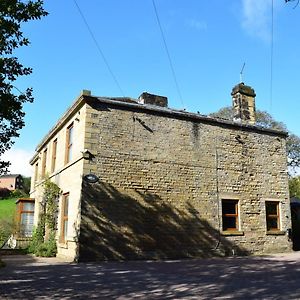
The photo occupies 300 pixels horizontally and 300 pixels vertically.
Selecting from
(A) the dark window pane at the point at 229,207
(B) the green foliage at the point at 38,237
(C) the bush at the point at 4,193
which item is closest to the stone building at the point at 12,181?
(C) the bush at the point at 4,193

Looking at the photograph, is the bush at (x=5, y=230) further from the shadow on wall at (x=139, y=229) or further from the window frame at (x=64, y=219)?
the shadow on wall at (x=139, y=229)

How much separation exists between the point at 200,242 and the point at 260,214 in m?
3.59

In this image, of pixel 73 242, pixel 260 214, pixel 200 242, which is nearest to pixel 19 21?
pixel 73 242

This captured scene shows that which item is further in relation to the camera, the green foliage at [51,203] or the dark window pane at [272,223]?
the dark window pane at [272,223]

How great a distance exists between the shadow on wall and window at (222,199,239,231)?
0.75 metres

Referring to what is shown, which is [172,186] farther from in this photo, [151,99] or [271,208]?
[271,208]

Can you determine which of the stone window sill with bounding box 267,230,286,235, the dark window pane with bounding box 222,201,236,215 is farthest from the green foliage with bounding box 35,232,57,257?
the stone window sill with bounding box 267,230,286,235

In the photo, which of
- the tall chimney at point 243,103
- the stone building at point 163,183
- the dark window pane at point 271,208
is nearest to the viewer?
the stone building at point 163,183

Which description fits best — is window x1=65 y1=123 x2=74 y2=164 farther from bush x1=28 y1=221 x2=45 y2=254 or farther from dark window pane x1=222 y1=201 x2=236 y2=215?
dark window pane x1=222 y1=201 x2=236 y2=215

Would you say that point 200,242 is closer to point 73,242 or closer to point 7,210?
point 73,242

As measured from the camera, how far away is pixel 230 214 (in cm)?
1694

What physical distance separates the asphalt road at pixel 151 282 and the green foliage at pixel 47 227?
472 cm

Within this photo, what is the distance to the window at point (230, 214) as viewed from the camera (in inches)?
660

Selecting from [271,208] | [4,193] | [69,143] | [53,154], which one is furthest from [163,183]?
[4,193]
